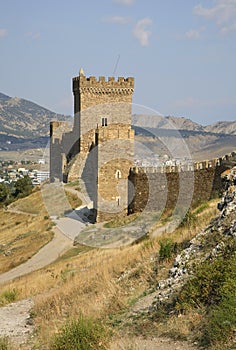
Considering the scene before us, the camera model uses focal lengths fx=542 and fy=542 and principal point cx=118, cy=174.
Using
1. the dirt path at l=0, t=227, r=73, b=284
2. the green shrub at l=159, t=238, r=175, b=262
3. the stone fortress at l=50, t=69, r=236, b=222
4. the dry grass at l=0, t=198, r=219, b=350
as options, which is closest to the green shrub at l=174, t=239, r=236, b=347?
the dry grass at l=0, t=198, r=219, b=350

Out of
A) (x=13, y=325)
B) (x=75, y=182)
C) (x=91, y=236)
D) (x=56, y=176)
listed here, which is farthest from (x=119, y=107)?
(x=13, y=325)

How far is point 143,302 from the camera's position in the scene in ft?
28.4

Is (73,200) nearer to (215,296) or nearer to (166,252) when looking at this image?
(166,252)

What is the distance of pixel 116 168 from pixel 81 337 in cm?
2070

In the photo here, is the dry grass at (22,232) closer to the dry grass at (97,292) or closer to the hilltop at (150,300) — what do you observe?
the dry grass at (97,292)

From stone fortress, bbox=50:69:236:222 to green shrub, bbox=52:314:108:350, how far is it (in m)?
12.1

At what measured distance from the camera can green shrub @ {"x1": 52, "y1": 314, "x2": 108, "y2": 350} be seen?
6.75 meters

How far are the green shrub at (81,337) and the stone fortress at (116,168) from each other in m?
12.1

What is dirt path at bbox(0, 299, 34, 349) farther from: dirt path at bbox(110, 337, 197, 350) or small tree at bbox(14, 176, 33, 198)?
small tree at bbox(14, 176, 33, 198)

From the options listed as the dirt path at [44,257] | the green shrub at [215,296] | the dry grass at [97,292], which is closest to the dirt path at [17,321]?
the dry grass at [97,292]

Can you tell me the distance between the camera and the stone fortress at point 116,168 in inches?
845

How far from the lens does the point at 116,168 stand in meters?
27.4

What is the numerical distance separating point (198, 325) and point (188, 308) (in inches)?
18.9

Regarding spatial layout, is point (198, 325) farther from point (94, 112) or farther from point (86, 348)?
point (94, 112)
